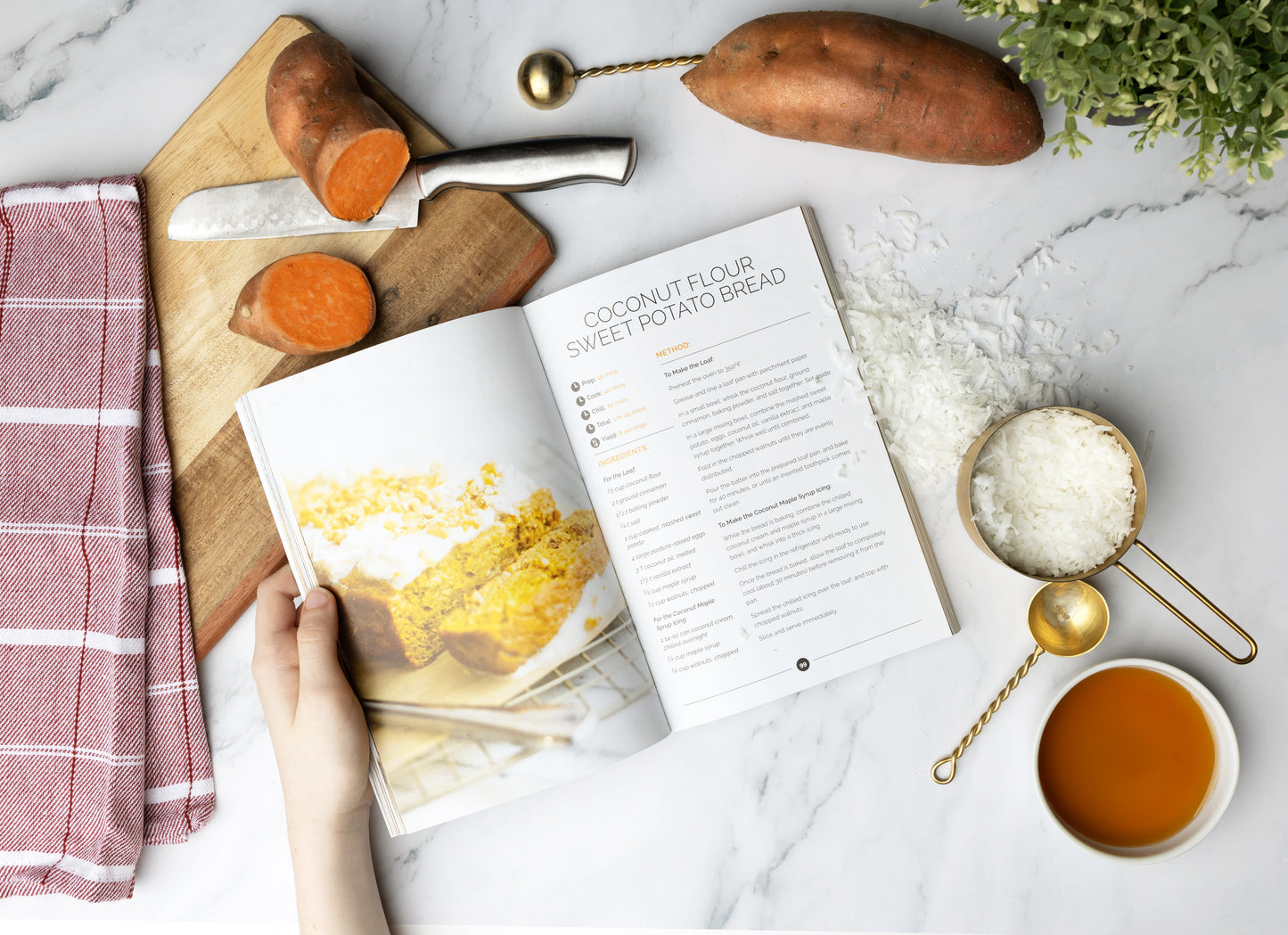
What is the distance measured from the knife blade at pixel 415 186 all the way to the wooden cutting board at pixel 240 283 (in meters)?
0.02

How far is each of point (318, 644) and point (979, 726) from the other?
75 cm

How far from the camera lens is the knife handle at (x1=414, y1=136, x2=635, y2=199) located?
869mm

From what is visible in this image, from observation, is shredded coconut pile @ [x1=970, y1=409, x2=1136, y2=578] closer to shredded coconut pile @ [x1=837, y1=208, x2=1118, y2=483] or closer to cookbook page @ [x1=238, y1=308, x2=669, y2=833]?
shredded coconut pile @ [x1=837, y1=208, x2=1118, y2=483]

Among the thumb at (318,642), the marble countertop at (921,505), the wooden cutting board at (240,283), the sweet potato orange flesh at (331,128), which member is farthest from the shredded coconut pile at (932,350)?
the thumb at (318,642)

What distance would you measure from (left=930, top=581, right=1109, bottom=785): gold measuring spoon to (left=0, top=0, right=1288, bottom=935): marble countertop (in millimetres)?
25

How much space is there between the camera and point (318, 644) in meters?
0.84

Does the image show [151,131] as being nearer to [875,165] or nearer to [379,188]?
[379,188]

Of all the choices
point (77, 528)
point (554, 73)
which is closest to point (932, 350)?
point (554, 73)

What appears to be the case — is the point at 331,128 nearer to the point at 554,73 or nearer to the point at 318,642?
the point at 554,73

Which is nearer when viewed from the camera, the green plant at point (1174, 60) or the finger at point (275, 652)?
the green plant at point (1174, 60)

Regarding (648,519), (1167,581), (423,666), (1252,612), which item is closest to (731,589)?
(648,519)

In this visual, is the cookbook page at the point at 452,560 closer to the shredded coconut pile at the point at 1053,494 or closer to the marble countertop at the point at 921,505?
the marble countertop at the point at 921,505

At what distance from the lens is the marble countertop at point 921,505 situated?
90 cm

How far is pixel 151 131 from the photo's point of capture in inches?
37.2
